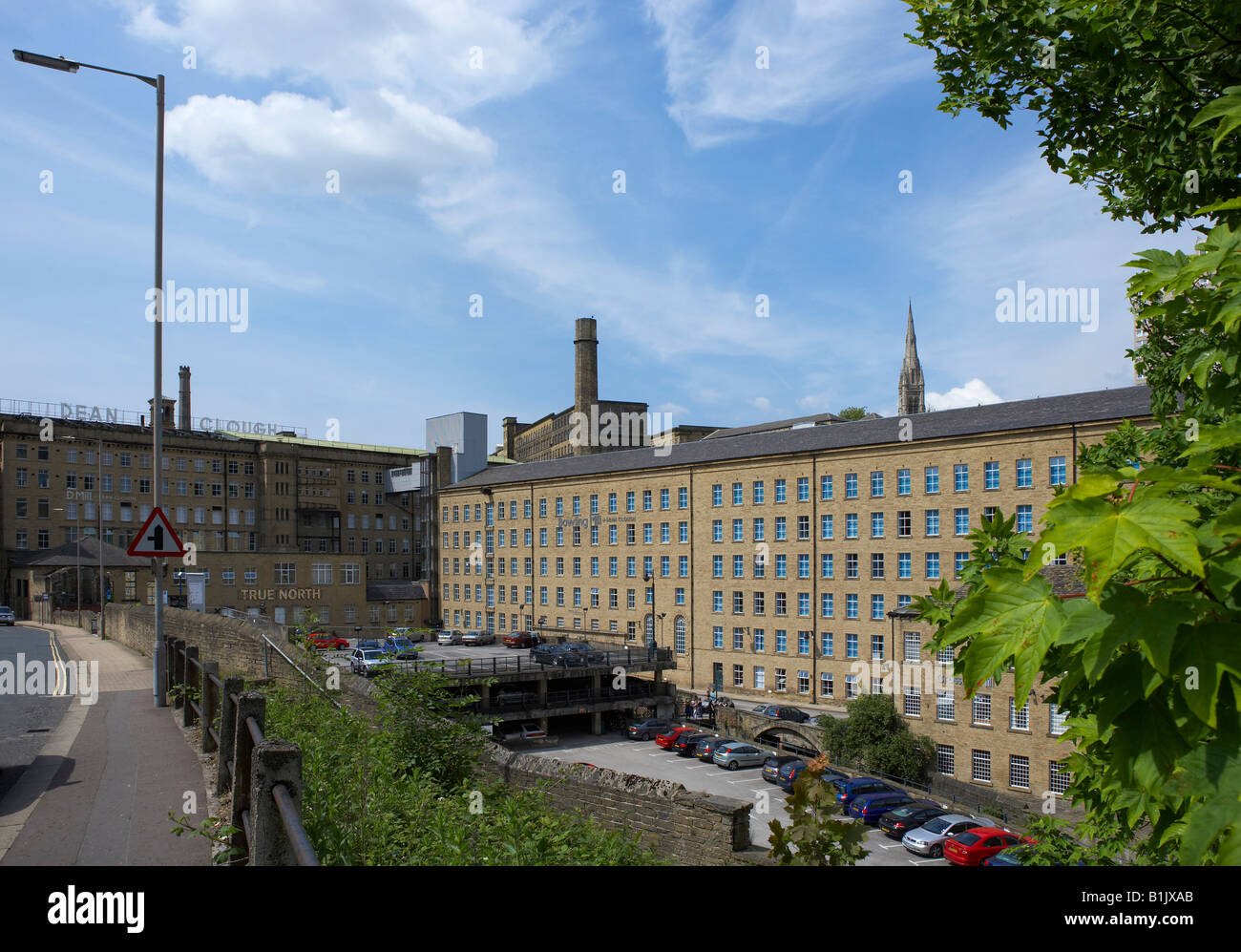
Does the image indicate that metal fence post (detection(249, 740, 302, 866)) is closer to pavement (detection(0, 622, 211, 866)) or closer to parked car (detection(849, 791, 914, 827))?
pavement (detection(0, 622, 211, 866))

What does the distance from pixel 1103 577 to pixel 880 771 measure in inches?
1588

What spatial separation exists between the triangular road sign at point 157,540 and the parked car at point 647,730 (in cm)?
3789

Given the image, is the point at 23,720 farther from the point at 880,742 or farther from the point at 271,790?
the point at 880,742

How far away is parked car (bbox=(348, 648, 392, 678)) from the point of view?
11.1m

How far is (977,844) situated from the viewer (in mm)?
26000

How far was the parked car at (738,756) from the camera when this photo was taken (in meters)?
39.5

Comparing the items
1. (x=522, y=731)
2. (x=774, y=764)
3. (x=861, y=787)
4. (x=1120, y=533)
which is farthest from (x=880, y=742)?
(x=1120, y=533)

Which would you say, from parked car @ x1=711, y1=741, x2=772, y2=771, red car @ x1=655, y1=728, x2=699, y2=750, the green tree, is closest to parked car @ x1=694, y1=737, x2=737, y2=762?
parked car @ x1=711, y1=741, x2=772, y2=771

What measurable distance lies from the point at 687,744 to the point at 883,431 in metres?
23.0

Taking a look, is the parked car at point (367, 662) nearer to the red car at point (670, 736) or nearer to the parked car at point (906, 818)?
the red car at point (670, 736)

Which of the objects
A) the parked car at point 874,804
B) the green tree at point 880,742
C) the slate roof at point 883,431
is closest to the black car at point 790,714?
the green tree at point 880,742
